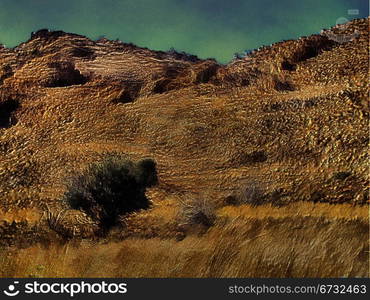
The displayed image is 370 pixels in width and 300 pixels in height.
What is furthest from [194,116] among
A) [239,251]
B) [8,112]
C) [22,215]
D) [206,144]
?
[8,112]

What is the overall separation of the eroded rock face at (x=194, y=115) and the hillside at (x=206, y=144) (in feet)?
0.08

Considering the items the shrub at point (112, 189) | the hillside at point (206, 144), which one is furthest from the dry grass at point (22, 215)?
the shrub at point (112, 189)

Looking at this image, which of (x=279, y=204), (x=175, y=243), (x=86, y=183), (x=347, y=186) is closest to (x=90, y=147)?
(x=86, y=183)

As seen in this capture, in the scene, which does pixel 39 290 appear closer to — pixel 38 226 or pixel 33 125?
pixel 38 226

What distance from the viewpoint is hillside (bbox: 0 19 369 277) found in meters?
11.2

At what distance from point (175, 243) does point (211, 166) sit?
173 cm

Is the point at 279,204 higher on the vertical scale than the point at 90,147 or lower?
lower

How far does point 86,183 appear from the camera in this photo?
1327 cm

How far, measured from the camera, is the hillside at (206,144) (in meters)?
11.2

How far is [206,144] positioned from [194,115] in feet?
2.48

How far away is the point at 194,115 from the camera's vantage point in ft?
45.1

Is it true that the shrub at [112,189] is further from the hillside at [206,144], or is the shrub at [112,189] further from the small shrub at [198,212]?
the small shrub at [198,212]

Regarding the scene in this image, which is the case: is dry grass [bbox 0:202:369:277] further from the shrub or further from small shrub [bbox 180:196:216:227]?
the shrub

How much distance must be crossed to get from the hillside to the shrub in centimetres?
23
